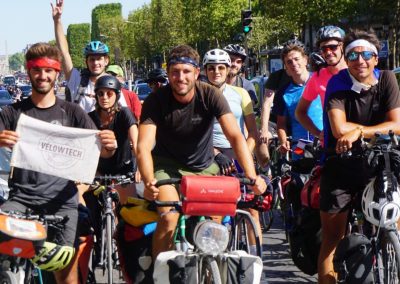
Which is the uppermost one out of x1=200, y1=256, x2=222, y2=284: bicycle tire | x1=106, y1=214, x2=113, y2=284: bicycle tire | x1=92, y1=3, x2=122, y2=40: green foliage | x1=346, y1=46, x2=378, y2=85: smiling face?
x1=92, y1=3, x2=122, y2=40: green foliage

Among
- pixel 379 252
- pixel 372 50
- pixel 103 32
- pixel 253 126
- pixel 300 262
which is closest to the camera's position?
pixel 379 252

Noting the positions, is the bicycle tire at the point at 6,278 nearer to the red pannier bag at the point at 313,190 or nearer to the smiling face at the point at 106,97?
the red pannier bag at the point at 313,190

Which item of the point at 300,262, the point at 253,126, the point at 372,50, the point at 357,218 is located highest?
the point at 372,50

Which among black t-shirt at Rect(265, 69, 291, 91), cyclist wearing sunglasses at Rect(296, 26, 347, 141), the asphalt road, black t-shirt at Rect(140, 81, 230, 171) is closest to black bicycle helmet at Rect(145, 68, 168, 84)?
black t-shirt at Rect(265, 69, 291, 91)

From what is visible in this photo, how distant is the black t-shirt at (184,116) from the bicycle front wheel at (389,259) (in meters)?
1.25

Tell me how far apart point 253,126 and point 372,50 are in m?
2.03

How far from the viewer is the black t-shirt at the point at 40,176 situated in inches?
212

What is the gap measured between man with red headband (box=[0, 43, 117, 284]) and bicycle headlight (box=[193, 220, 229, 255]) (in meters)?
0.92

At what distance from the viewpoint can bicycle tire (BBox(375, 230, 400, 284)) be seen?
506 cm

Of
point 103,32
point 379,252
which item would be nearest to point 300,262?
point 379,252

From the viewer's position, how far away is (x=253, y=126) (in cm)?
750

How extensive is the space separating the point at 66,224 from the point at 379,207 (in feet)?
6.10

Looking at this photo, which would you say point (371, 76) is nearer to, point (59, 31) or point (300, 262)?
point (300, 262)

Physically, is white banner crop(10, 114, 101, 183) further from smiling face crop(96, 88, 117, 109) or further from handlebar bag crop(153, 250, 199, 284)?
smiling face crop(96, 88, 117, 109)
